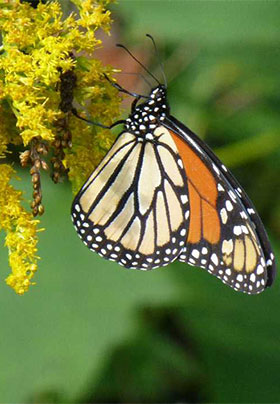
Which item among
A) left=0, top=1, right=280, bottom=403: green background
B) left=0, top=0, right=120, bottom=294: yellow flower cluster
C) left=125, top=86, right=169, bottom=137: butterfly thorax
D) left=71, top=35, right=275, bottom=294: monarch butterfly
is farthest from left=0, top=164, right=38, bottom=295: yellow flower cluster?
left=0, top=1, right=280, bottom=403: green background

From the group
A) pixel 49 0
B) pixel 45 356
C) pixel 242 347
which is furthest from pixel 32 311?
pixel 49 0

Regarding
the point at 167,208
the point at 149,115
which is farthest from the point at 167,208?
the point at 149,115

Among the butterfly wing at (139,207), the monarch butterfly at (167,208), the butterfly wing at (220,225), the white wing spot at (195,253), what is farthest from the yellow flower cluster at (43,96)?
the white wing spot at (195,253)

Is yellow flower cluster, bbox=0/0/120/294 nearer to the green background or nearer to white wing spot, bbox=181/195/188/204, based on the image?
white wing spot, bbox=181/195/188/204

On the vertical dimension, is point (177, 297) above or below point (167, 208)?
below

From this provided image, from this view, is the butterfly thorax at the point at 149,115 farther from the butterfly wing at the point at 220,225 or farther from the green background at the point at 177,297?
the green background at the point at 177,297

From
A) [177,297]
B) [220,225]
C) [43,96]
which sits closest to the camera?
[43,96]

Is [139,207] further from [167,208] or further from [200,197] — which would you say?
[200,197]
